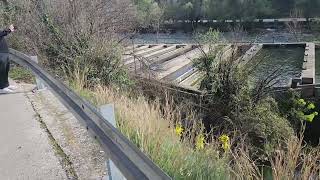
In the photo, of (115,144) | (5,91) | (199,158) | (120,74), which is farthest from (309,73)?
(115,144)

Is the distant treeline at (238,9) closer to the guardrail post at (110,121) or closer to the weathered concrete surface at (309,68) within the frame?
the weathered concrete surface at (309,68)

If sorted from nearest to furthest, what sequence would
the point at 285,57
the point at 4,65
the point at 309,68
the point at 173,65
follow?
the point at 4,65 < the point at 309,68 < the point at 173,65 < the point at 285,57

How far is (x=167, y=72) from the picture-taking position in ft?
79.4

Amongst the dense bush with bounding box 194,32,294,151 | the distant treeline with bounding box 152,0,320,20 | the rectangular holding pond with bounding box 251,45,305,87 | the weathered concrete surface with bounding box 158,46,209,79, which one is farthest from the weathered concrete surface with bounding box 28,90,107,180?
the distant treeline with bounding box 152,0,320,20

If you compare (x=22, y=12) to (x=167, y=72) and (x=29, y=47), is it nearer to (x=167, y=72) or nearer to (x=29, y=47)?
(x=29, y=47)

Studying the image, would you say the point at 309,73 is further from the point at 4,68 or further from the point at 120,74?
the point at 4,68

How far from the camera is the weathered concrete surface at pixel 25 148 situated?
4.55 meters

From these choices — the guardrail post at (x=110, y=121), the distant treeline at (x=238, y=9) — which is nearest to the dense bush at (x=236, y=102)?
the guardrail post at (x=110, y=121)

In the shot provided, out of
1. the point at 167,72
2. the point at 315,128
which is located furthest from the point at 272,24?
the point at 315,128

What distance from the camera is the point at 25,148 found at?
17.7 ft

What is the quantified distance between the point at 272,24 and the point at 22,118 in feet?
204

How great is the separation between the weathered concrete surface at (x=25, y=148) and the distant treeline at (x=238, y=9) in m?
61.9

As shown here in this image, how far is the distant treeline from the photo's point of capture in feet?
214

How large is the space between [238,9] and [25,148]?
67.4 m
